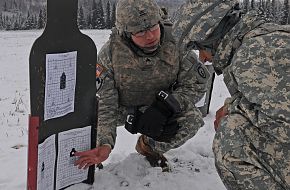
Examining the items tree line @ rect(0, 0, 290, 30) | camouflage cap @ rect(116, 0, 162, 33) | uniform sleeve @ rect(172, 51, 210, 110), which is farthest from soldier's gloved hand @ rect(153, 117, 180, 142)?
tree line @ rect(0, 0, 290, 30)

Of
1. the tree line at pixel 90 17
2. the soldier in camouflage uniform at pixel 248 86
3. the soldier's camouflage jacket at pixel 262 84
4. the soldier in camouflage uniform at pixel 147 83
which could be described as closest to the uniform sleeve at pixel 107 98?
the soldier in camouflage uniform at pixel 147 83

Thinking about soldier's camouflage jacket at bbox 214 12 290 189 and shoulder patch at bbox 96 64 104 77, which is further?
shoulder patch at bbox 96 64 104 77

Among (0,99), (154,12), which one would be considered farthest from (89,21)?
(154,12)

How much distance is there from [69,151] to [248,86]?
1.30 meters

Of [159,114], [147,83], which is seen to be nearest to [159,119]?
[159,114]

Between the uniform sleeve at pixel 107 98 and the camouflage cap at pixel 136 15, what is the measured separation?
33cm

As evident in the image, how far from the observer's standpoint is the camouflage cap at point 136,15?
2.85 metres

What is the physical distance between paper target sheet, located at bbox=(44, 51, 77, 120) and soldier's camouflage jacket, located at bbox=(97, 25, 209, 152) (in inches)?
19.9

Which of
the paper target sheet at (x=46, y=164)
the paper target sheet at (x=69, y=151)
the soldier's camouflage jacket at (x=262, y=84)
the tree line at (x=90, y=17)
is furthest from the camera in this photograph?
the tree line at (x=90, y=17)

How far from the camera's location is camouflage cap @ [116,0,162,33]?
2852 mm

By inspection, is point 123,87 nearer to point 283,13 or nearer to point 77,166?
point 77,166

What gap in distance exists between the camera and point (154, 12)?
2930mm

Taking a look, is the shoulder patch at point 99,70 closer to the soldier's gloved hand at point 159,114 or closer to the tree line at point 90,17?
the soldier's gloved hand at point 159,114

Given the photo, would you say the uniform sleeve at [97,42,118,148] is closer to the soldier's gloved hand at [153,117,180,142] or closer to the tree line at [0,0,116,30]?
the soldier's gloved hand at [153,117,180,142]
